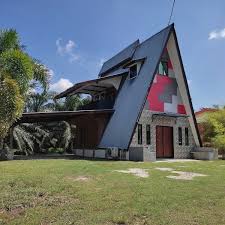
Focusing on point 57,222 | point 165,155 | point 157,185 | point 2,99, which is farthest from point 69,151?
point 57,222

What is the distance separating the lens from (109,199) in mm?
8828

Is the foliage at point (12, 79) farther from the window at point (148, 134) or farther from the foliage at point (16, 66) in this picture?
the window at point (148, 134)

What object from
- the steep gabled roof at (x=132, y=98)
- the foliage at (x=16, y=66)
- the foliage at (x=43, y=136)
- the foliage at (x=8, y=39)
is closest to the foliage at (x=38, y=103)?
the foliage at (x=43, y=136)

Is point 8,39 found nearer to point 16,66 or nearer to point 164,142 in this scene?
point 16,66

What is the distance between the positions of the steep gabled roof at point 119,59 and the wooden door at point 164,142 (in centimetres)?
684

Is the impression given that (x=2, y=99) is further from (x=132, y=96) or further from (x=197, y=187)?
(x=132, y=96)

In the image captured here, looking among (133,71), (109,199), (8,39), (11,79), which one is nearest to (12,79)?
(11,79)

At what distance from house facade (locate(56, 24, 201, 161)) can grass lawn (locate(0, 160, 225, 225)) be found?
9.36 metres

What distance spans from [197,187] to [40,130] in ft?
84.6

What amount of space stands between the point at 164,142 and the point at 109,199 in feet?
52.5

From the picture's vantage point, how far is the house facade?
878 inches

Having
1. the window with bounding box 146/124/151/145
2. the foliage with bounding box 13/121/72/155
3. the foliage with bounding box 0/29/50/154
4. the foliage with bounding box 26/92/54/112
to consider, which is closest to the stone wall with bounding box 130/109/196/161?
the window with bounding box 146/124/151/145

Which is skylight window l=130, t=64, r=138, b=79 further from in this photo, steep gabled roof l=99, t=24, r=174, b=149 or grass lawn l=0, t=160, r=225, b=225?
grass lawn l=0, t=160, r=225, b=225

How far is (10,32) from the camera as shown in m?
18.1
